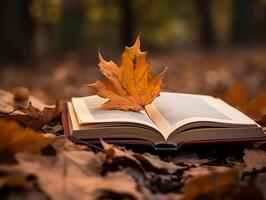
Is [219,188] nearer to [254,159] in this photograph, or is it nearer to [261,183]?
[261,183]

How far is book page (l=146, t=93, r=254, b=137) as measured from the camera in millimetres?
1698

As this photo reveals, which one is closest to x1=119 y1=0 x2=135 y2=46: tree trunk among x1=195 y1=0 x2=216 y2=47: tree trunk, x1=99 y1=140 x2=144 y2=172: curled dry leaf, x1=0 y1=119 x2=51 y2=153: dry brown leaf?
x1=195 y1=0 x2=216 y2=47: tree trunk

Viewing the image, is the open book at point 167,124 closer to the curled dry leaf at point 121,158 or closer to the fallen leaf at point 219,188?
the curled dry leaf at point 121,158

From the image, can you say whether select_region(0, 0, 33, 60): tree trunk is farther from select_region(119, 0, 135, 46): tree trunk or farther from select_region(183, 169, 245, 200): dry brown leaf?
select_region(183, 169, 245, 200): dry brown leaf

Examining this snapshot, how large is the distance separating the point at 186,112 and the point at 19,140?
2.05 feet

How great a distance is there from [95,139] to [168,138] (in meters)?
0.22

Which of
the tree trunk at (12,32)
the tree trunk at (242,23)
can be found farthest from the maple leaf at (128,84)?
the tree trunk at (242,23)

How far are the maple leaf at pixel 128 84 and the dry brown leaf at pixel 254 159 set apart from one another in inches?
13.6

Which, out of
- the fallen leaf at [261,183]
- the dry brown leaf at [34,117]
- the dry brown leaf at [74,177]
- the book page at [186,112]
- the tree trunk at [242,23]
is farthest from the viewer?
the tree trunk at [242,23]

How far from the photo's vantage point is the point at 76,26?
14906 mm

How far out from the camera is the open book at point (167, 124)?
1.61 metres

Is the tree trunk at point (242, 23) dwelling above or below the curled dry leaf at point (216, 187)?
above

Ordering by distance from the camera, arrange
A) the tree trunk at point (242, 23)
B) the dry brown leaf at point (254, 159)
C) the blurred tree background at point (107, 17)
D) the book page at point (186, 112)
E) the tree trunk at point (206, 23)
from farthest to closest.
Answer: the tree trunk at point (206, 23)
the tree trunk at point (242, 23)
the blurred tree background at point (107, 17)
the book page at point (186, 112)
the dry brown leaf at point (254, 159)

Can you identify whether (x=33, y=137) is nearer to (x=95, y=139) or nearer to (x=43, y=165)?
(x=43, y=165)
